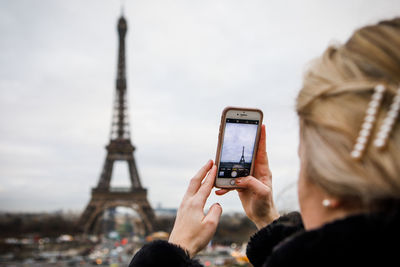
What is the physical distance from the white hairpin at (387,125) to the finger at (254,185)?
0.82m

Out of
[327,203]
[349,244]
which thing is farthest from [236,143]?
[349,244]

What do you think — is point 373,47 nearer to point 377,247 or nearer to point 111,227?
point 377,247

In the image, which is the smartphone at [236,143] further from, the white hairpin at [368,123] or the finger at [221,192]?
the white hairpin at [368,123]

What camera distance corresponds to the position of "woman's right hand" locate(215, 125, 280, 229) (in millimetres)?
1497

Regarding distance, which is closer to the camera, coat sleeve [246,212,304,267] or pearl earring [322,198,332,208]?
pearl earring [322,198,332,208]

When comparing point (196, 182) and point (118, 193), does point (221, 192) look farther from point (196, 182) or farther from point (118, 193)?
point (118, 193)

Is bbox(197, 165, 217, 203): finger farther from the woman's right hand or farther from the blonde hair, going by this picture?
the blonde hair

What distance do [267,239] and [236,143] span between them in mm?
478

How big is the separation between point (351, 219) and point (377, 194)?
7cm

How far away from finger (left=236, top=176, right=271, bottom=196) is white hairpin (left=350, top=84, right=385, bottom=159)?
79 cm

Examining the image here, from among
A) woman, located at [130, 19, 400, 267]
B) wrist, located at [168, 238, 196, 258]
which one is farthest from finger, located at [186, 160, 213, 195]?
woman, located at [130, 19, 400, 267]

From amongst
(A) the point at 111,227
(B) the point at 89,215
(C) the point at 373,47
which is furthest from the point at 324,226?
(A) the point at 111,227

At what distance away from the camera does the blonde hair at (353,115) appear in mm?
711

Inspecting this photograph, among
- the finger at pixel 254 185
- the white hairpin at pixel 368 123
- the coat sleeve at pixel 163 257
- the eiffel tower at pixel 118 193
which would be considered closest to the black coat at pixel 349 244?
the white hairpin at pixel 368 123
